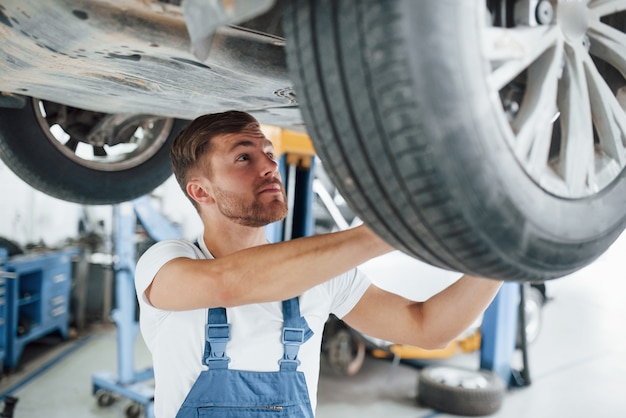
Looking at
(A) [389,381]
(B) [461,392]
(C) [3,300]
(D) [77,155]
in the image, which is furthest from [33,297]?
(B) [461,392]

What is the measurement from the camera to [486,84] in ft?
2.22

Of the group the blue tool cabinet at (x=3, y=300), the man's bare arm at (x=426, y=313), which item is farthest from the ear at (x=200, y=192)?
the blue tool cabinet at (x=3, y=300)

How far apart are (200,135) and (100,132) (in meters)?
0.70

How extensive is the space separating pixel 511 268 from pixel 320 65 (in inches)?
13.6

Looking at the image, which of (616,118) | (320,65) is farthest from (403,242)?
(616,118)

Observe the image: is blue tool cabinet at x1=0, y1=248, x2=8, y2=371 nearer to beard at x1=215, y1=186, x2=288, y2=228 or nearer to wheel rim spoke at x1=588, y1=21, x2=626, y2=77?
beard at x1=215, y1=186, x2=288, y2=228

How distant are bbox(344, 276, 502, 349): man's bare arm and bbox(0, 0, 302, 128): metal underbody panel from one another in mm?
539

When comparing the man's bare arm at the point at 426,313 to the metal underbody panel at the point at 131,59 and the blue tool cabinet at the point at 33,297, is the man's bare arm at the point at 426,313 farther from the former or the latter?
the blue tool cabinet at the point at 33,297

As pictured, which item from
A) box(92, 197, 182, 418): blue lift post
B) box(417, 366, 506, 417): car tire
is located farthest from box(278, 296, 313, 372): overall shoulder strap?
box(417, 366, 506, 417): car tire

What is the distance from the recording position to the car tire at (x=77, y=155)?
5.64 feet

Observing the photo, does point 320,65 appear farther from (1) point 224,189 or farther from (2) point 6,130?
(2) point 6,130

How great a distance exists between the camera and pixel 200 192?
1.37m

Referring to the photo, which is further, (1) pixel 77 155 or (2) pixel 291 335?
(1) pixel 77 155

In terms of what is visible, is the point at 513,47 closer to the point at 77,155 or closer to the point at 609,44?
the point at 609,44
